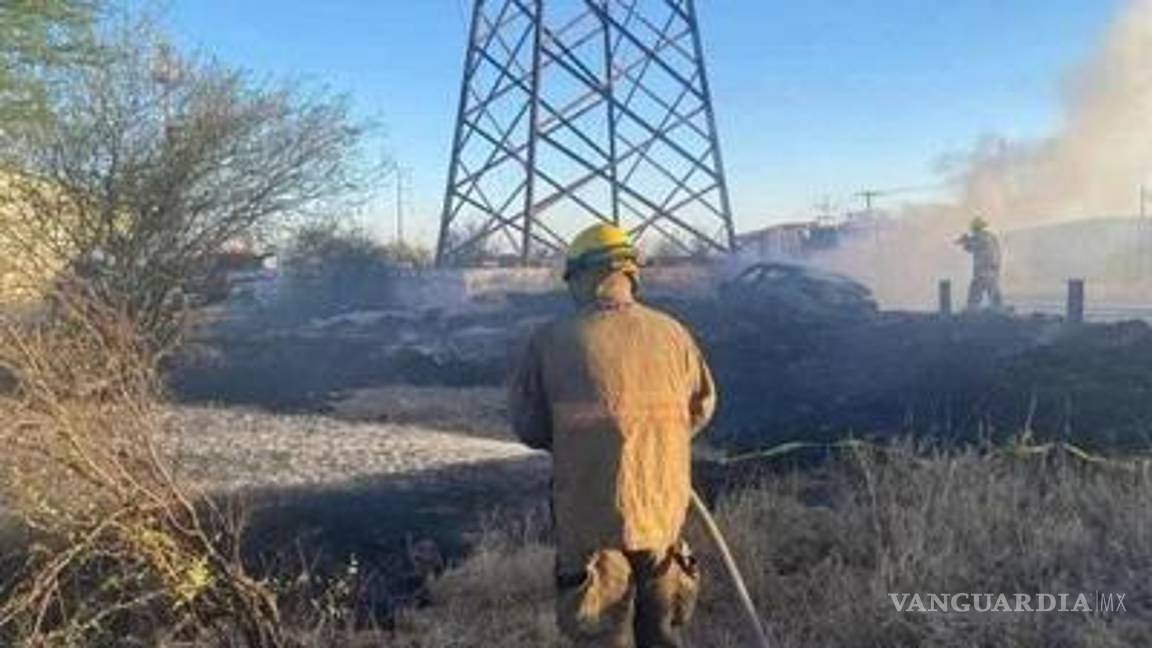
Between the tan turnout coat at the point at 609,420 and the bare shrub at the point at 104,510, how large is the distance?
1.60m

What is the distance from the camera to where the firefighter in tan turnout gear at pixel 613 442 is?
15.7 ft

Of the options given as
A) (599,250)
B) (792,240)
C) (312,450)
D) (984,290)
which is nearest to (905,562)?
(599,250)

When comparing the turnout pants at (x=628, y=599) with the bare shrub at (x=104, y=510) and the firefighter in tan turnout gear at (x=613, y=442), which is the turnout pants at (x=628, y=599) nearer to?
the firefighter in tan turnout gear at (x=613, y=442)

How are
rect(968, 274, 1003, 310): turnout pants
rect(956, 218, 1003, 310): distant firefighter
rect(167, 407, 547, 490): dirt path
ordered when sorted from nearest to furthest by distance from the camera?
rect(167, 407, 547, 490): dirt path
rect(956, 218, 1003, 310): distant firefighter
rect(968, 274, 1003, 310): turnout pants

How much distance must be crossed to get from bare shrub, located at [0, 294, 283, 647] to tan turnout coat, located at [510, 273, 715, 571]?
1599 millimetres

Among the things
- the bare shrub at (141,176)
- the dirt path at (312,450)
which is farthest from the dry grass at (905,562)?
the bare shrub at (141,176)

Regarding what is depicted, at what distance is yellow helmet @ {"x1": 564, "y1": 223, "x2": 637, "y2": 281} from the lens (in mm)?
4941

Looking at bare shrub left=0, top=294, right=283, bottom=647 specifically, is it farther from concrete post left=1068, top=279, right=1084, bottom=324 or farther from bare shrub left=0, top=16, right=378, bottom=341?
concrete post left=1068, top=279, right=1084, bottom=324

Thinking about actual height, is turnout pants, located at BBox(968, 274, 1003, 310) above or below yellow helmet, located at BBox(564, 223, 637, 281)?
below

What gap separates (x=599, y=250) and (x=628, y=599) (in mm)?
1240

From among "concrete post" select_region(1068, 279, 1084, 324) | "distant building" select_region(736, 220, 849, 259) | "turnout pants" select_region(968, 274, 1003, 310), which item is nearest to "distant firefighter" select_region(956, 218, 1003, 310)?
"turnout pants" select_region(968, 274, 1003, 310)

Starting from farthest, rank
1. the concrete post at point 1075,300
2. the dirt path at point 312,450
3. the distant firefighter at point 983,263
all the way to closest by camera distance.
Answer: the distant firefighter at point 983,263
the concrete post at point 1075,300
the dirt path at point 312,450

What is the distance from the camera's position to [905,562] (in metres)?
5.66

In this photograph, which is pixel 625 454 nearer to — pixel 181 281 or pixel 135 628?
pixel 135 628
